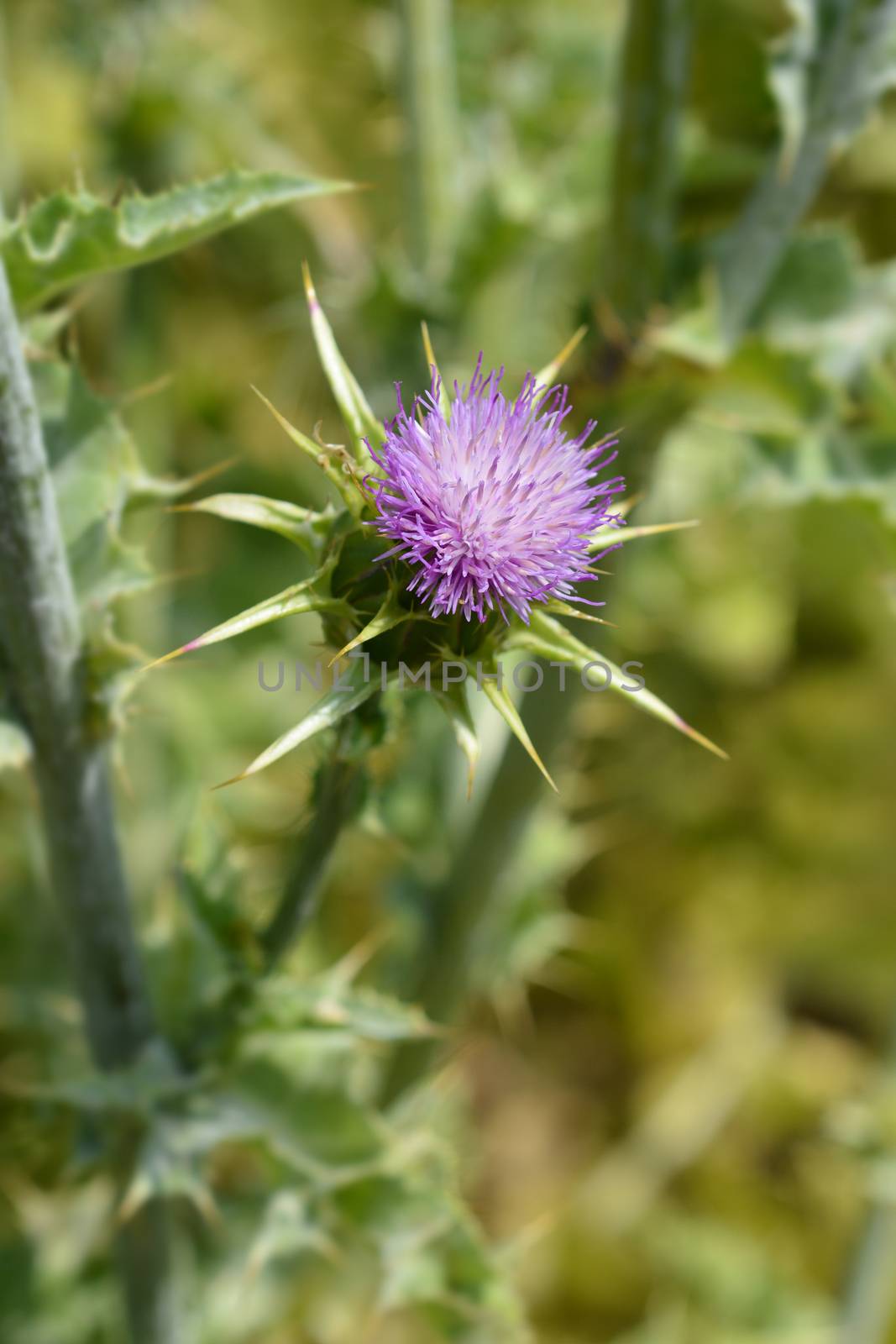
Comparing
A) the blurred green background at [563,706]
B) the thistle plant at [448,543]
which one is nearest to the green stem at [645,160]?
the blurred green background at [563,706]

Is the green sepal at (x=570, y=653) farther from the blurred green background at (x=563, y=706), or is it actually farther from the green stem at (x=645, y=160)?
the green stem at (x=645, y=160)

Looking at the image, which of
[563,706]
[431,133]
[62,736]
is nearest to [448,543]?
[62,736]

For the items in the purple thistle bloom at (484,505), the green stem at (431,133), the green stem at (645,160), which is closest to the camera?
the purple thistle bloom at (484,505)

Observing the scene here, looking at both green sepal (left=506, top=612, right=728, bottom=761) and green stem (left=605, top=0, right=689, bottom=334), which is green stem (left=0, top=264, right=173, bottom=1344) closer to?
green sepal (left=506, top=612, right=728, bottom=761)

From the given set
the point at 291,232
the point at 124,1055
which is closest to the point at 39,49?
the point at 291,232

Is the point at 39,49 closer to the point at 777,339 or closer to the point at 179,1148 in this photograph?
the point at 777,339

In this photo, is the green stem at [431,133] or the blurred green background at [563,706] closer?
the blurred green background at [563,706]

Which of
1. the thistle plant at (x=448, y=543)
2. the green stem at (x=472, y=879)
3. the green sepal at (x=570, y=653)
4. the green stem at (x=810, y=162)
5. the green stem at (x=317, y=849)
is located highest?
the green stem at (x=810, y=162)

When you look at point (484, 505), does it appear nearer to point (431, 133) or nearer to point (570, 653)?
point (570, 653)
